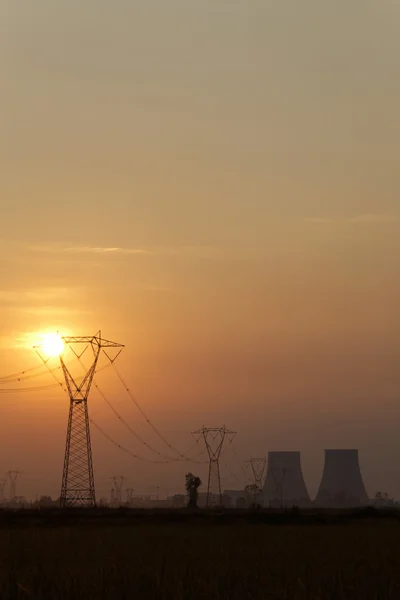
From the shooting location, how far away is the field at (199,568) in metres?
16.8

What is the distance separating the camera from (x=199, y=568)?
2316 cm

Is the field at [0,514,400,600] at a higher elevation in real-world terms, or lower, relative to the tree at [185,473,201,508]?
lower

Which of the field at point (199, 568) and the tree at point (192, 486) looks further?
the tree at point (192, 486)

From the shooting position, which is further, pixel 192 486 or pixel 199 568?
pixel 192 486

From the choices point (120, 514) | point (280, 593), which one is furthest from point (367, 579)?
point (120, 514)

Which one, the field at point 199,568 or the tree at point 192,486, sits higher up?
the tree at point 192,486

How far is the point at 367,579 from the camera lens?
21.1m

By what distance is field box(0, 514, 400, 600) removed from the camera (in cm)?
1675

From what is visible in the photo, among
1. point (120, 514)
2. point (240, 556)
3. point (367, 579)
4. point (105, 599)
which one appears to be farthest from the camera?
point (120, 514)

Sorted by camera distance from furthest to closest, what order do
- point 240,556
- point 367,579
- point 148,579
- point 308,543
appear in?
1. point 308,543
2. point 240,556
3. point 367,579
4. point 148,579

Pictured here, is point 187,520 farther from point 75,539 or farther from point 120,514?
point 75,539

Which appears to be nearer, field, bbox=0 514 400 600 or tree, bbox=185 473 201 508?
field, bbox=0 514 400 600

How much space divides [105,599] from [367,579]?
7404 millimetres

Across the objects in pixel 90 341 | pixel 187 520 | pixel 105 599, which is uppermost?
pixel 90 341
